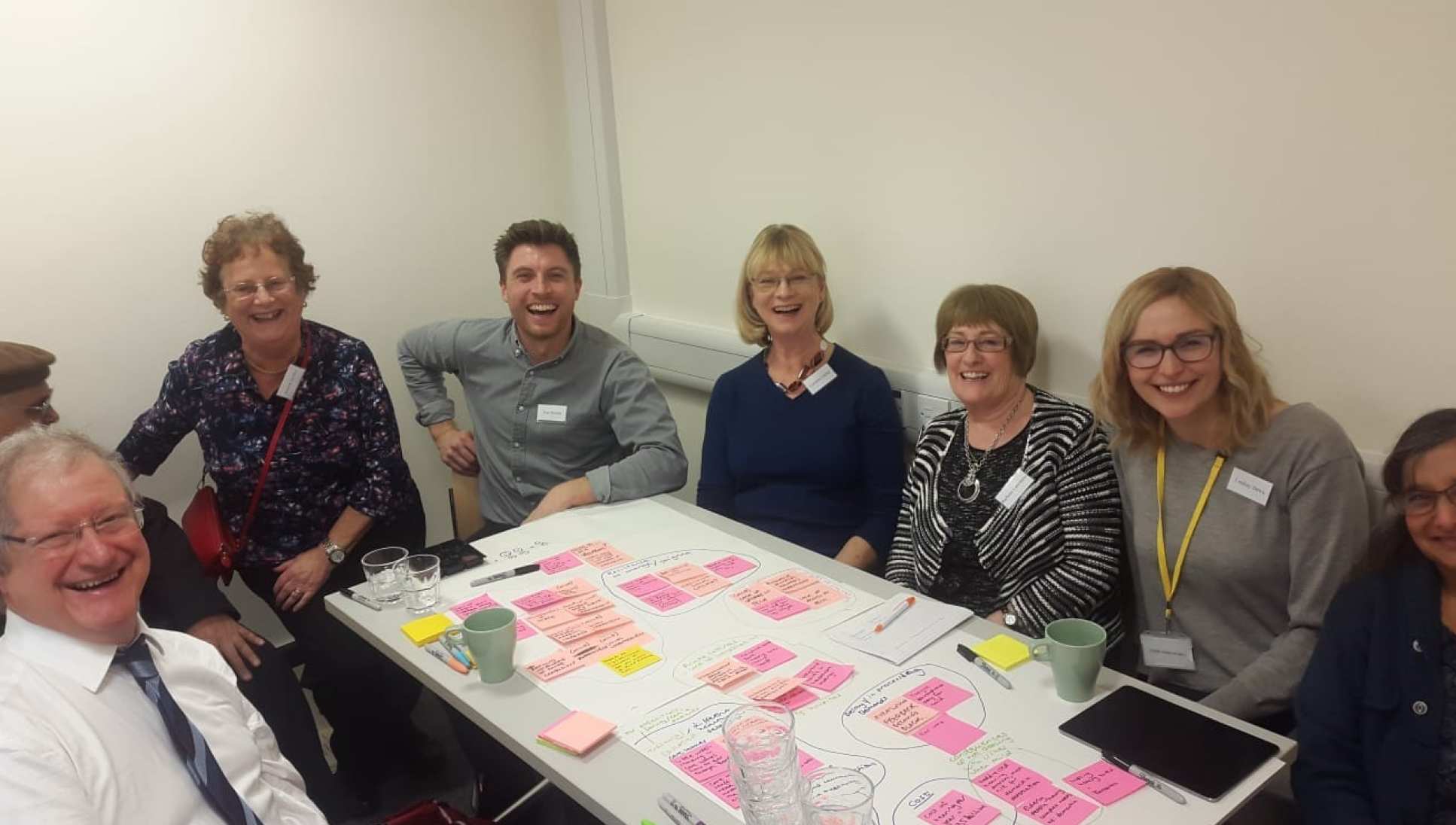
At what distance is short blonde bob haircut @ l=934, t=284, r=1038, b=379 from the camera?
2281 mm

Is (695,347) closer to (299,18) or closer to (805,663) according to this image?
(299,18)

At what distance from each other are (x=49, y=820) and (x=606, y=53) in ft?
9.95

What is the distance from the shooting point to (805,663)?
1664mm

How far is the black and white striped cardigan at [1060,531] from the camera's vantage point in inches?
82.3

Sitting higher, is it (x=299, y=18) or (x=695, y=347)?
(x=299, y=18)

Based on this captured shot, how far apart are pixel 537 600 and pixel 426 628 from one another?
0.73 ft

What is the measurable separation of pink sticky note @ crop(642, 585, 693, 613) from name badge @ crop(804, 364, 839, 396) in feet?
2.95

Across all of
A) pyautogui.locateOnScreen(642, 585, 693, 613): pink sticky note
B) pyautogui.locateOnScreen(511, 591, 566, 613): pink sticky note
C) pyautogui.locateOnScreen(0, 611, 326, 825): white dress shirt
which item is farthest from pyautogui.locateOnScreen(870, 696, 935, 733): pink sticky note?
pyautogui.locateOnScreen(0, 611, 326, 825): white dress shirt

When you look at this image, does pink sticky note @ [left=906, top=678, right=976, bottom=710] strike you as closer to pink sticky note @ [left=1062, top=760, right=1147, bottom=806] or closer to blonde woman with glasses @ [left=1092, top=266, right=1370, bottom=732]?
pink sticky note @ [left=1062, top=760, right=1147, bottom=806]

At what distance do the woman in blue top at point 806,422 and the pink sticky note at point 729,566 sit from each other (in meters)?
0.56

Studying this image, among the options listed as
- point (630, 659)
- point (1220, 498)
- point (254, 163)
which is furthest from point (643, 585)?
point (254, 163)

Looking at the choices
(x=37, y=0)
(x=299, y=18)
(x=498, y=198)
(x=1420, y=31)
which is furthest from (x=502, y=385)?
(x=1420, y=31)

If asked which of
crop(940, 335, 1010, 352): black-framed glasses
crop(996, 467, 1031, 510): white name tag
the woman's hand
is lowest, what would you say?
the woman's hand

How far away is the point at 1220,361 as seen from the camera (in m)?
1.88
